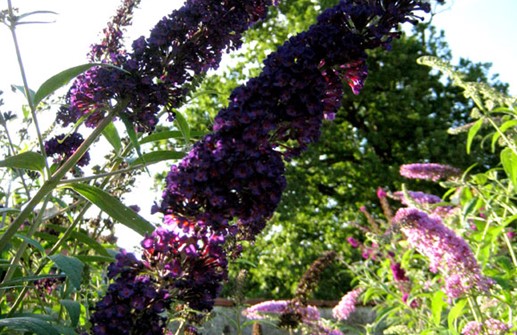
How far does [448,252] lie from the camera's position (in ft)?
7.57

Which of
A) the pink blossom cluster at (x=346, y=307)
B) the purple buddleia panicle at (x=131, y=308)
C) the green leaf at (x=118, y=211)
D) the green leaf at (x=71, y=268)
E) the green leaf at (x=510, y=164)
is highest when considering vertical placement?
the green leaf at (x=510, y=164)

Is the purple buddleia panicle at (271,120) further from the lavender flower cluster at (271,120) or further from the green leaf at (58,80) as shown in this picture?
the green leaf at (58,80)

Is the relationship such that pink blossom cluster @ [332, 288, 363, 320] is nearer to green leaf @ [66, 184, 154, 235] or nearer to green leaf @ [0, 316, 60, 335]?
green leaf @ [66, 184, 154, 235]

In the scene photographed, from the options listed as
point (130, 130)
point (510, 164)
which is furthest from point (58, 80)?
point (510, 164)

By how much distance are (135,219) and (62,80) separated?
43cm

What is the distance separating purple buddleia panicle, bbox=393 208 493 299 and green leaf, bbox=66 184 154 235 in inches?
55.7

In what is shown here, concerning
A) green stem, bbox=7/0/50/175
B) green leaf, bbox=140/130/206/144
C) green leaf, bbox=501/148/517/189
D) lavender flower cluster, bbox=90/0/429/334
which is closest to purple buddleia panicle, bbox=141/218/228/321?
lavender flower cluster, bbox=90/0/429/334

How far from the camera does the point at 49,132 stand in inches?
94.6

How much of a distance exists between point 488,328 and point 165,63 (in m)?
1.76

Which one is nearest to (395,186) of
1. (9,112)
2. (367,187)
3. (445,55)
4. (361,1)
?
(367,187)

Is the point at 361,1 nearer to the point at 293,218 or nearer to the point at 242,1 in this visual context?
the point at 242,1

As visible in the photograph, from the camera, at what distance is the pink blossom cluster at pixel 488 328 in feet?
7.37

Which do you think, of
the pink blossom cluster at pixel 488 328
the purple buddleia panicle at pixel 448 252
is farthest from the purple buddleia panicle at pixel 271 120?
the pink blossom cluster at pixel 488 328

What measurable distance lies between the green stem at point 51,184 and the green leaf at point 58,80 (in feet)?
0.48
